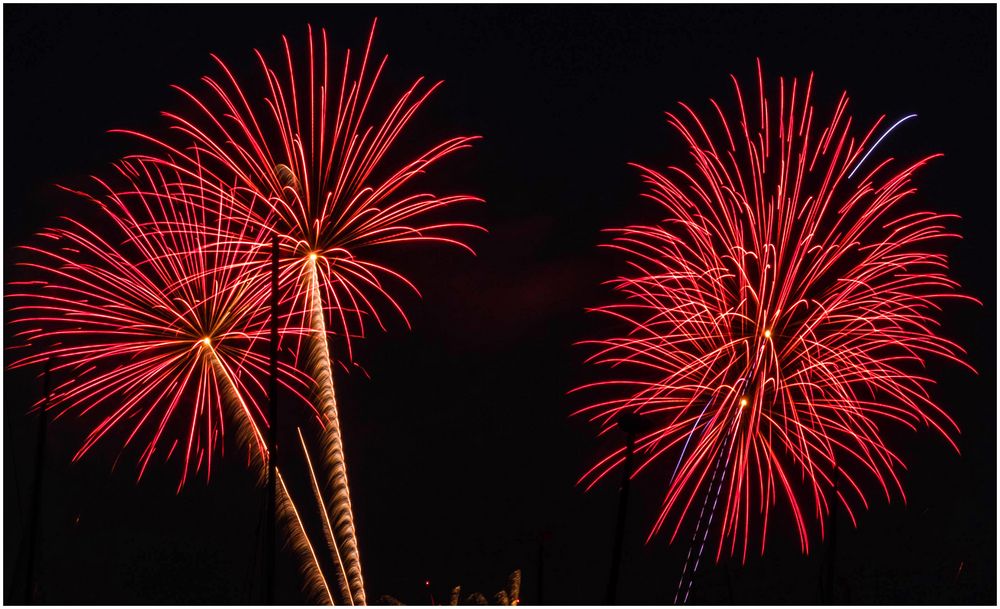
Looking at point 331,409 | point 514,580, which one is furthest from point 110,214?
point 514,580

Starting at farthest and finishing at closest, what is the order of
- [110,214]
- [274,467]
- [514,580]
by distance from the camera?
[514,580] → [110,214] → [274,467]

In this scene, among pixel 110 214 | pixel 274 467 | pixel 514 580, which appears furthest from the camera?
pixel 514 580

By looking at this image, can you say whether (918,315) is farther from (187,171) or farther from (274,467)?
(187,171)

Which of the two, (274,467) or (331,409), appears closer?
(274,467)

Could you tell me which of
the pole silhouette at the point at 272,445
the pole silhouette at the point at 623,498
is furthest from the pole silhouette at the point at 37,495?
the pole silhouette at the point at 623,498

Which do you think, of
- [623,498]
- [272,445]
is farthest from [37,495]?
[623,498]

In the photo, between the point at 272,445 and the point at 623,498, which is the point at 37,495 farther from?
the point at 623,498

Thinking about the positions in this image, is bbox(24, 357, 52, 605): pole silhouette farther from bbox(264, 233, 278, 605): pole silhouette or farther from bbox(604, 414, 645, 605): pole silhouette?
bbox(604, 414, 645, 605): pole silhouette

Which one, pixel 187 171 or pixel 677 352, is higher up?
pixel 187 171

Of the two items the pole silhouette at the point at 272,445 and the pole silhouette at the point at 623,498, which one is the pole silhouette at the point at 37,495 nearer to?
the pole silhouette at the point at 272,445

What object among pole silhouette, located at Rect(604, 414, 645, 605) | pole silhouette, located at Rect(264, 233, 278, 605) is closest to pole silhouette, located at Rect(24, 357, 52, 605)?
pole silhouette, located at Rect(264, 233, 278, 605)

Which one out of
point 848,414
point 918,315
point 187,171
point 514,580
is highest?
point 187,171
